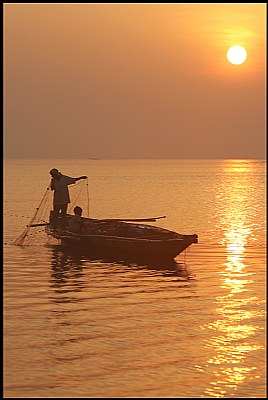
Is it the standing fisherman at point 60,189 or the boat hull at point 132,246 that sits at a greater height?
the standing fisherman at point 60,189

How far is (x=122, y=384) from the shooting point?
13.4 metres

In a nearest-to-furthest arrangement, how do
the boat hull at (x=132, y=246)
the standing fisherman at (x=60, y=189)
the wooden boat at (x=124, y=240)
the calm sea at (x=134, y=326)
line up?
the calm sea at (x=134, y=326), the boat hull at (x=132, y=246), the wooden boat at (x=124, y=240), the standing fisherman at (x=60, y=189)

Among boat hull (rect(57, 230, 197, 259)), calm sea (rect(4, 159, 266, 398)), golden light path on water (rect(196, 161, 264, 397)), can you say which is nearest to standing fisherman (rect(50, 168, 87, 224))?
boat hull (rect(57, 230, 197, 259))

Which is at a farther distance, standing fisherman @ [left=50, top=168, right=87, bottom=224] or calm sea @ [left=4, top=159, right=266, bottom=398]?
standing fisherman @ [left=50, top=168, right=87, bottom=224]

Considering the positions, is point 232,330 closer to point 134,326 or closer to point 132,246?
point 134,326

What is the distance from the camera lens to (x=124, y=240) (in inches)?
1048

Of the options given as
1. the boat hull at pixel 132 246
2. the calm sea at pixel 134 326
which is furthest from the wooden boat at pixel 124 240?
the calm sea at pixel 134 326

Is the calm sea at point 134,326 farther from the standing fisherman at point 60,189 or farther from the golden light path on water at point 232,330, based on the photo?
the standing fisherman at point 60,189

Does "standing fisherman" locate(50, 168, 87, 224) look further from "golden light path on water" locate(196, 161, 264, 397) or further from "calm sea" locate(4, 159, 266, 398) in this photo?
"golden light path on water" locate(196, 161, 264, 397)

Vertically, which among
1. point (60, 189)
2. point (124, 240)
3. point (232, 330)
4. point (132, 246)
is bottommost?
point (232, 330)

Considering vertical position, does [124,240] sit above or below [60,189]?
below

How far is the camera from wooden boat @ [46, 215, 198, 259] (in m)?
26.1

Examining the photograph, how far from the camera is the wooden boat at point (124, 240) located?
26062 millimetres

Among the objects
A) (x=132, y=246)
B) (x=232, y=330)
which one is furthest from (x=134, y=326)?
(x=132, y=246)
